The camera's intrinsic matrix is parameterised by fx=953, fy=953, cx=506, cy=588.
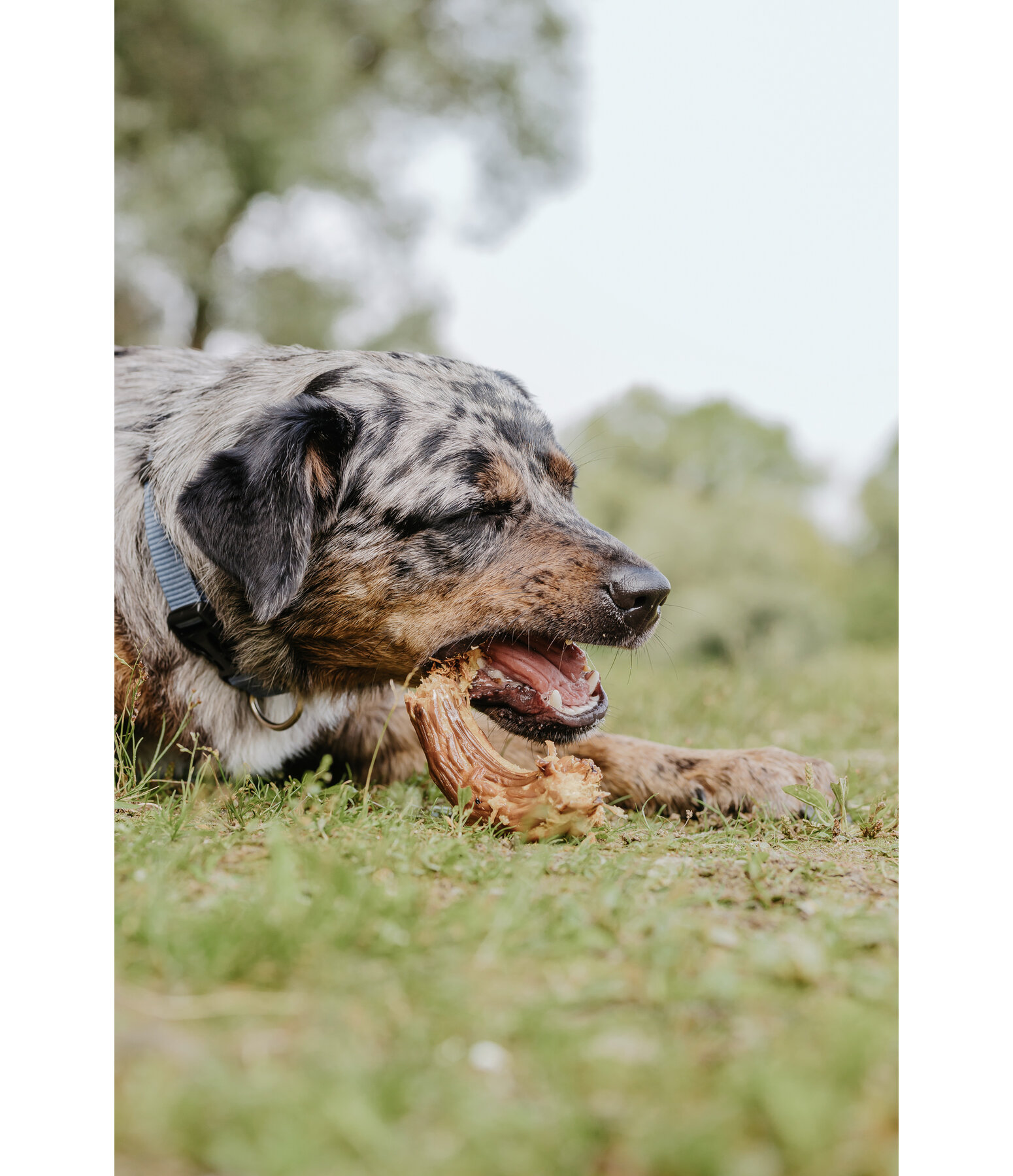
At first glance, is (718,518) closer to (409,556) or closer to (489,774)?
(409,556)

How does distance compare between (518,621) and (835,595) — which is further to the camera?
(835,595)

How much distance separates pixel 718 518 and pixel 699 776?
8.23 m

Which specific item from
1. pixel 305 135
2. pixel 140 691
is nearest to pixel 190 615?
pixel 140 691

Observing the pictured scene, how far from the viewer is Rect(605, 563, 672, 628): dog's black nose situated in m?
2.90

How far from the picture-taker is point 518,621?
2918mm

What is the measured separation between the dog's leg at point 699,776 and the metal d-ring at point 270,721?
0.93m

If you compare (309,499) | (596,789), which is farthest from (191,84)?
(596,789)

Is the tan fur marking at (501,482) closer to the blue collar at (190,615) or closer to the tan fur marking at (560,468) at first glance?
the tan fur marking at (560,468)

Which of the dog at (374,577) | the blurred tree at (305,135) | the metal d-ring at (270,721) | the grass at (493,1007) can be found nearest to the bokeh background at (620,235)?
the blurred tree at (305,135)

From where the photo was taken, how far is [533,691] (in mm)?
2949

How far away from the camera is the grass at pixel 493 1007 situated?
1297 mm
